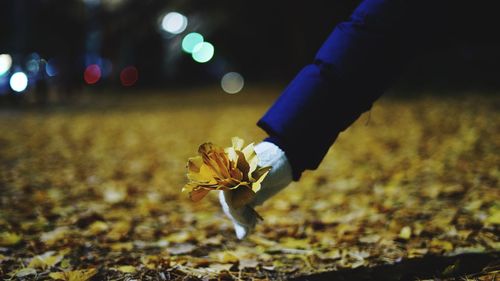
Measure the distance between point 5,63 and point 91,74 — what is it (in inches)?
269

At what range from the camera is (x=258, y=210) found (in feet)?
9.88

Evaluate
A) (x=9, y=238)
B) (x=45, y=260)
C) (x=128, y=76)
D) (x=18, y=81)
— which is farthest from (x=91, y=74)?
(x=45, y=260)

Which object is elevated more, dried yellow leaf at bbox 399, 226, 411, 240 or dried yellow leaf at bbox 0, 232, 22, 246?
dried yellow leaf at bbox 0, 232, 22, 246

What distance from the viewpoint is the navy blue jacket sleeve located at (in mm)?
1552

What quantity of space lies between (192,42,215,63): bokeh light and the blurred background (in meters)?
0.06

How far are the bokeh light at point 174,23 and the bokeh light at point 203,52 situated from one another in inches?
65.2

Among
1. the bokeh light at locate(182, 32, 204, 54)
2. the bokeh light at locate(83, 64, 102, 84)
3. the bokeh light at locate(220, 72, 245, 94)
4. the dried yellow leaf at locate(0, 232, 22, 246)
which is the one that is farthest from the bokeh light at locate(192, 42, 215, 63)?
the dried yellow leaf at locate(0, 232, 22, 246)

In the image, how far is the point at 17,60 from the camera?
40.8 ft

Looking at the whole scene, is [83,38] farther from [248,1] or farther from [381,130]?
[381,130]

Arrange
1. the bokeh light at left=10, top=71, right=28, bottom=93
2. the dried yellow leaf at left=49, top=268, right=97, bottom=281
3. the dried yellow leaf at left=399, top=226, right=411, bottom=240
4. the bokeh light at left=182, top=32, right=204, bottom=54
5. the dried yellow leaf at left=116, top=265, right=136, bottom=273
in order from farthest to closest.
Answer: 1. the bokeh light at left=182, top=32, right=204, bottom=54
2. the bokeh light at left=10, top=71, right=28, bottom=93
3. the dried yellow leaf at left=399, top=226, right=411, bottom=240
4. the dried yellow leaf at left=116, top=265, right=136, bottom=273
5. the dried yellow leaf at left=49, top=268, right=97, bottom=281

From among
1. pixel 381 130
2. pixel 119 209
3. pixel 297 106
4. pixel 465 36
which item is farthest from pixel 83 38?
pixel 297 106

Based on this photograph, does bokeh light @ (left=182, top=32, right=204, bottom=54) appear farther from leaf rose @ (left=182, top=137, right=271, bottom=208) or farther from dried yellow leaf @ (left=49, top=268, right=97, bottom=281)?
leaf rose @ (left=182, top=137, right=271, bottom=208)

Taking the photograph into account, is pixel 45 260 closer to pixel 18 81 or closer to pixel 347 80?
pixel 347 80

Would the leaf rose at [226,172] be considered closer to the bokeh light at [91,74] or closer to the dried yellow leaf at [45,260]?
the dried yellow leaf at [45,260]
